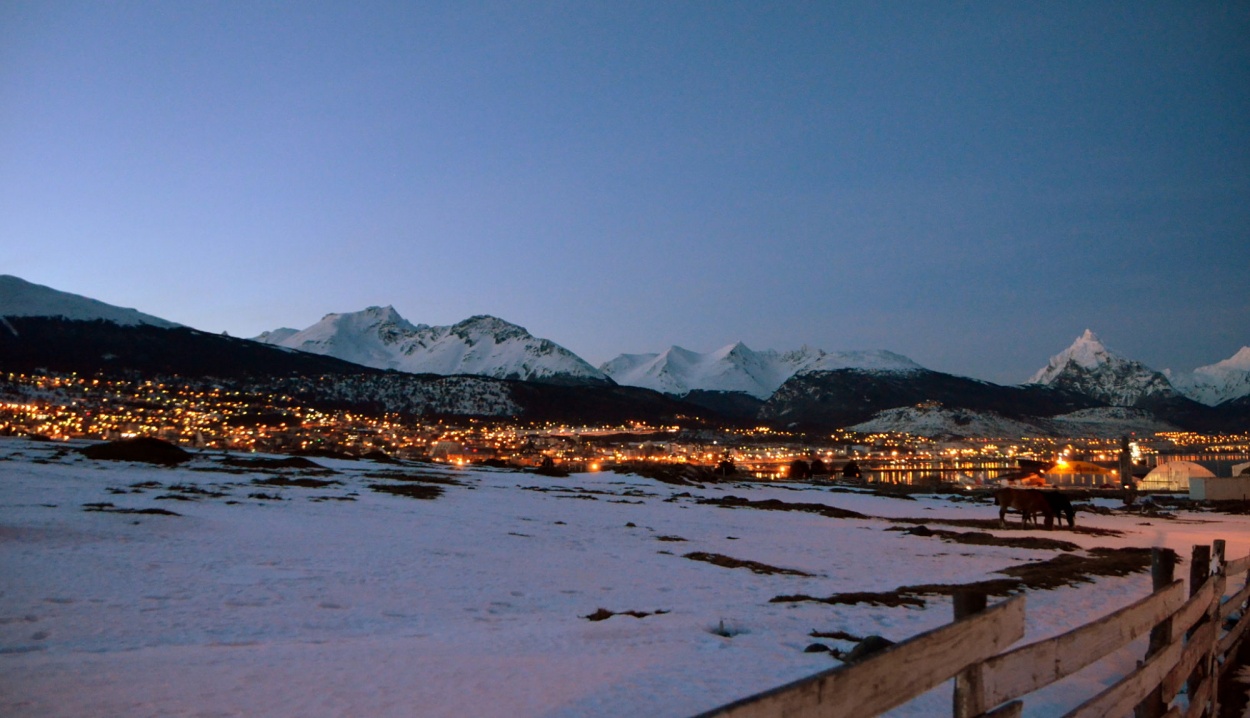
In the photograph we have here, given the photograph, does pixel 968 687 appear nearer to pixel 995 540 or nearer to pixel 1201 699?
pixel 1201 699

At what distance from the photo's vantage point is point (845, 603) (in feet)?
46.3

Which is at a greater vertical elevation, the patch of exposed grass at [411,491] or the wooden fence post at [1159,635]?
the wooden fence post at [1159,635]

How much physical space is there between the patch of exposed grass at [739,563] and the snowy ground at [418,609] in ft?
1.67

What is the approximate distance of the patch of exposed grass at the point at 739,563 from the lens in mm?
18359

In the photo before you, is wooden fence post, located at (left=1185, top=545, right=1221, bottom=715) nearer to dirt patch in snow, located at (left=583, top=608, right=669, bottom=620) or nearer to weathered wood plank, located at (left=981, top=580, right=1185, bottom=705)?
weathered wood plank, located at (left=981, top=580, right=1185, bottom=705)

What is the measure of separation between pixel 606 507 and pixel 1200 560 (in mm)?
29032

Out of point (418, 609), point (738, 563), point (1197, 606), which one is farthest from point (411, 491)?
point (1197, 606)

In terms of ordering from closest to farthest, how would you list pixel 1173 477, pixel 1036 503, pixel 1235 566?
pixel 1235 566
pixel 1036 503
pixel 1173 477

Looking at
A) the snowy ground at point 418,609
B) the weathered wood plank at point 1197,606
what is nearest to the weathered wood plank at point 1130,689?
the weathered wood plank at point 1197,606

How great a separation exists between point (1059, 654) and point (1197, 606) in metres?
4.38

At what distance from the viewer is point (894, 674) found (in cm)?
342

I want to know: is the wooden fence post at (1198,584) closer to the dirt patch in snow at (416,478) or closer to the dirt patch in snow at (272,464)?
the dirt patch in snow at (416,478)

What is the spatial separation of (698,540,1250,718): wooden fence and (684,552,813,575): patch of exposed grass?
11.3m

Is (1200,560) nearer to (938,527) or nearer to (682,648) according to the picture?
(682,648)
